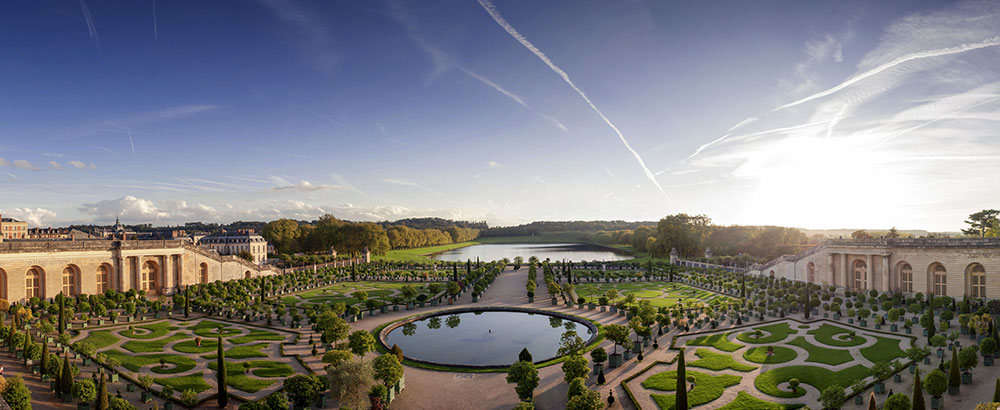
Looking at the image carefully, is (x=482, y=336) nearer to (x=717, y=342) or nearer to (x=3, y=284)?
(x=717, y=342)

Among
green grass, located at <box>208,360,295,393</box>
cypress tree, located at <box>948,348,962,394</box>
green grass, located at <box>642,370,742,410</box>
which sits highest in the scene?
cypress tree, located at <box>948,348,962,394</box>

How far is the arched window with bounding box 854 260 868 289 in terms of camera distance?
174 feet

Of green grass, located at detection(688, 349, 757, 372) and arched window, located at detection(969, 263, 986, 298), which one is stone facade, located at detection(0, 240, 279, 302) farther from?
arched window, located at detection(969, 263, 986, 298)

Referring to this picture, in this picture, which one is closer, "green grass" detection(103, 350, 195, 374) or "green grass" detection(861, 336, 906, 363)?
"green grass" detection(861, 336, 906, 363)

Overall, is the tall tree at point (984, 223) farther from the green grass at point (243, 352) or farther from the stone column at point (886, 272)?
the green grass at point (243, 352)

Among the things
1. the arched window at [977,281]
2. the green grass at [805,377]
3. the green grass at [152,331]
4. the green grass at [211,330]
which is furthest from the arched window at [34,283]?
the arched window at [977,281]

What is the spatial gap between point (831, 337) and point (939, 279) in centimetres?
2145

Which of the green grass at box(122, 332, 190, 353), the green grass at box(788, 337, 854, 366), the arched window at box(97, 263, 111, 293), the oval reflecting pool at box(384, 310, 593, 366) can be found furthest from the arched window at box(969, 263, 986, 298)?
the arched window at box(97, 263, 111, 293)

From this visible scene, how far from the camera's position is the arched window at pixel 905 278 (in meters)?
48.6

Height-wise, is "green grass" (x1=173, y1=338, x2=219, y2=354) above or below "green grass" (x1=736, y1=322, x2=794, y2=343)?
above

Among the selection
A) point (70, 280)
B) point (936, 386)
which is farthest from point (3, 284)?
point (936, 386)

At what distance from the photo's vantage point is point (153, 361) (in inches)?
1232

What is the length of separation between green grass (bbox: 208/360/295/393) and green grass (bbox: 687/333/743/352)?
2822 centimetres

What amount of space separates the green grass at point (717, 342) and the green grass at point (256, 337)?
106 ft
